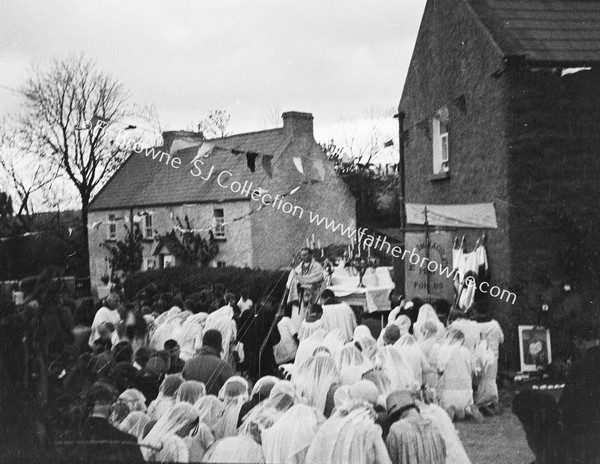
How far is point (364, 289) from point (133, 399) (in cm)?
610

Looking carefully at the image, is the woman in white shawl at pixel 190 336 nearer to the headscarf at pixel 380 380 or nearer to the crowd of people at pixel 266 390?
the crowd of people at pixel 266 390

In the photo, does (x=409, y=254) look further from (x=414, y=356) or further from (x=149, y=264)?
(x=149, y=264)

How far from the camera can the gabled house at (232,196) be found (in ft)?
29.6

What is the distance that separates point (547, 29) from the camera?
8.80 m

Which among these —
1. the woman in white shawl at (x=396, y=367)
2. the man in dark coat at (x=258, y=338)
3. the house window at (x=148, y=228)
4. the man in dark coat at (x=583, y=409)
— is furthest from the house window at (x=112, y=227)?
the man in dark coat at (x=583, y=409)

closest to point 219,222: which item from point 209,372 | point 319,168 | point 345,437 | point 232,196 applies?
point 232,196

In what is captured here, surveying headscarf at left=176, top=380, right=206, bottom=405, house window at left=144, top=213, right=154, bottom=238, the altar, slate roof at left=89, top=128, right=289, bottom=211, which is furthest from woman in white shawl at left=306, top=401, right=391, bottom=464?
the altar

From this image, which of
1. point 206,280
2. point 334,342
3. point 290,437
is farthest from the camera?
point 206,280

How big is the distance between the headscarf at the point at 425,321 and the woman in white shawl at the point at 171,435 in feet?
13.0

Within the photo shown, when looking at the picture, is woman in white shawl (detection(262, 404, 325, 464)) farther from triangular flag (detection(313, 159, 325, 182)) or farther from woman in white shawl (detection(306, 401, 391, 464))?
triangular flag (detection(313, 159, 325, 182))

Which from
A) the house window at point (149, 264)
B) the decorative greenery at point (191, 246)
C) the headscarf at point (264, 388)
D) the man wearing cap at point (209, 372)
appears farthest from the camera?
the decorative greenery at point (191, 246)

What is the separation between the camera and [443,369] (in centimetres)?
773

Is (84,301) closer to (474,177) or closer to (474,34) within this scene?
(474,177)

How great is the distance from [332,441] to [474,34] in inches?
287
